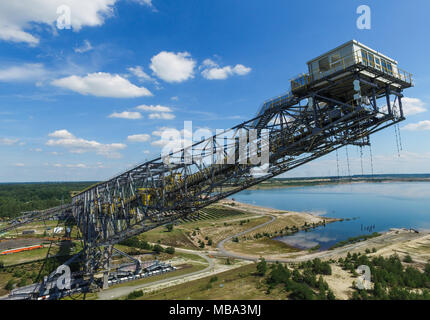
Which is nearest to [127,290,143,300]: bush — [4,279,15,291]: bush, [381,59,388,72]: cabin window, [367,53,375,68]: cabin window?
[4,279,15,291]: bush

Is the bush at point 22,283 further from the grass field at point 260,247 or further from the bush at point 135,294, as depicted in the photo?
the grass field at point 260,247

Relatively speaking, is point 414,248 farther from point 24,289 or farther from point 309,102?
point 24,289

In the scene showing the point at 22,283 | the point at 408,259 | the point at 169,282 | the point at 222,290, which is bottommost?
the point at 408,259

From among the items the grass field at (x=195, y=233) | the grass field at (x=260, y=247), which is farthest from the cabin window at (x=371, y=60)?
the grass field at (x=260, y=247)

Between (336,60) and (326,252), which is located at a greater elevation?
(336,60)

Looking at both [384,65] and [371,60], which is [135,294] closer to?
[371,60]

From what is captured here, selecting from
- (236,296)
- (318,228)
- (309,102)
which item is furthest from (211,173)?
(318,228)

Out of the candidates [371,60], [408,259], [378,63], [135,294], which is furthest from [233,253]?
[371,60]

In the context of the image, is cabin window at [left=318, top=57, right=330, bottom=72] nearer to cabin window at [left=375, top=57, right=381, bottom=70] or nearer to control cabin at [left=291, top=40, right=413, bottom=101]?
control cabin at [left=291, top=40, right=413, bottom=101]

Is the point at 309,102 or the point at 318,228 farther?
the point at 318,228
